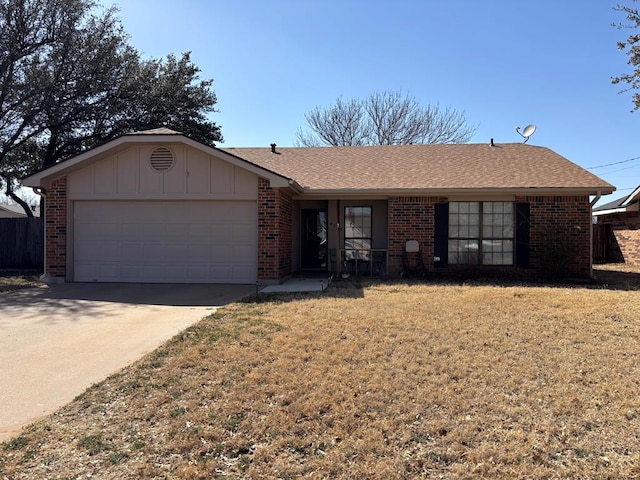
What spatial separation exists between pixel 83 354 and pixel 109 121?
1517 centimetres

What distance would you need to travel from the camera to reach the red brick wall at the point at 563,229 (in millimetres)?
11320

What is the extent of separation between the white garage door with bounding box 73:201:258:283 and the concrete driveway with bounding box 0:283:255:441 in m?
0.52

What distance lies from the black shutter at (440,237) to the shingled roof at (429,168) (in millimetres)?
723

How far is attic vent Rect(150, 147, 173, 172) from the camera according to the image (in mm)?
10766

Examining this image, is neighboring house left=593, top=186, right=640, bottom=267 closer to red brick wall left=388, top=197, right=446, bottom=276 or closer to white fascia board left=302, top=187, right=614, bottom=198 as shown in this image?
white fascia board left=302, top=187, right=614, bottom=198

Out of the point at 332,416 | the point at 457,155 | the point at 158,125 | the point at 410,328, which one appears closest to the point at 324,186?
the point at 457,155

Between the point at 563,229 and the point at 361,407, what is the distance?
32.4ft

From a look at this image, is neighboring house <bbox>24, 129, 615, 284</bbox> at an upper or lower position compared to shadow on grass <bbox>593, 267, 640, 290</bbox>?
upper

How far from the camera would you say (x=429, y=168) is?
1305cm

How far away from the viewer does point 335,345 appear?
5137mm

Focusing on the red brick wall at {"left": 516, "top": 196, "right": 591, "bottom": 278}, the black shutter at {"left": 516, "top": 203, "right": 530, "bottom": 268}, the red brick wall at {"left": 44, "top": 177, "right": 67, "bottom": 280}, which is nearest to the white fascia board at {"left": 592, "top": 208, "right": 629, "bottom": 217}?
the red brick wall at {"left": 516, "top": 196, "right": 591, "bottom": 278}

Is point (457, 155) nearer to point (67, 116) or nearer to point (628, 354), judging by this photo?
point (628, 354)

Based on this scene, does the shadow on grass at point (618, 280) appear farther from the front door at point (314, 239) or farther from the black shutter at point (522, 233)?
the front door at point (314, 239)

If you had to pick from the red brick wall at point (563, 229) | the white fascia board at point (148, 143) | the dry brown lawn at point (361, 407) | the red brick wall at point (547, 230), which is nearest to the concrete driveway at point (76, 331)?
the dry brown lawn at point (361, 407)
